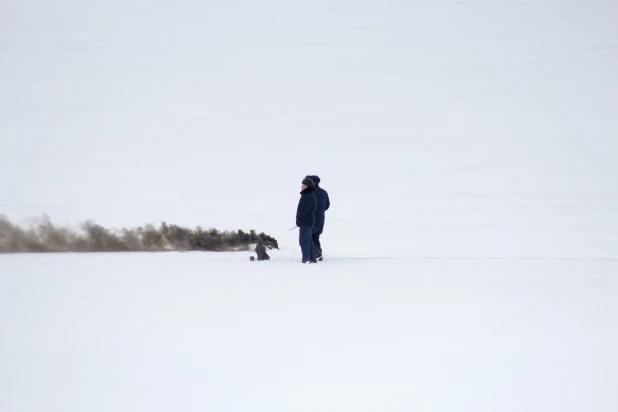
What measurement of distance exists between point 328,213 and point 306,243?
15.5 m

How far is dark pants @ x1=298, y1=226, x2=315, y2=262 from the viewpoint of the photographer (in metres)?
13.2

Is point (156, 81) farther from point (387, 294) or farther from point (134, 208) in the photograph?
point (387, 294)

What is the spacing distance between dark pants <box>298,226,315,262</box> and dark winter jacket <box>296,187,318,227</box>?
0.09 m

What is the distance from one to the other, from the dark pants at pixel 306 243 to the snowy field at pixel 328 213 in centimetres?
44

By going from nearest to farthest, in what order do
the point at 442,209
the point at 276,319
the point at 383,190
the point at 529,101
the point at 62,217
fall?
the point at 276,319, the point at 62,217, the point at 442,209, the point at 383,190, the point at 529,101

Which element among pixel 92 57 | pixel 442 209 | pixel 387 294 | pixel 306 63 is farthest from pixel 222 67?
pixel 387 294

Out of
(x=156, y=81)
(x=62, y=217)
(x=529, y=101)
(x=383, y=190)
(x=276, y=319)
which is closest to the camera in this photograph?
(x=276, y=319)

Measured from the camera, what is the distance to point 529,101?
6944 cm

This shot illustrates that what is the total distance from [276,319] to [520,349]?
2.90m

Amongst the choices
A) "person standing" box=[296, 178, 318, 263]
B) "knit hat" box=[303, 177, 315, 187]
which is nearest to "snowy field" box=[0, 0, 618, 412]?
"person standing" box=[296, 178, 318, 263]

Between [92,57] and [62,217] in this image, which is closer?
[62,217]

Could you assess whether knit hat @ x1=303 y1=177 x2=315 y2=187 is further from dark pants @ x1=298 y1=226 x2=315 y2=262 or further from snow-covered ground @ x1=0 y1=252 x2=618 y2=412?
snow-covered ground @ x1=0 y1=252 x2=618 y2=412

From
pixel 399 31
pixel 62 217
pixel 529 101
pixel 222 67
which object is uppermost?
pixel 399 31

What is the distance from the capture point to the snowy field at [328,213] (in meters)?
7.36
